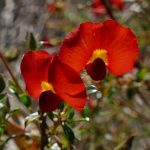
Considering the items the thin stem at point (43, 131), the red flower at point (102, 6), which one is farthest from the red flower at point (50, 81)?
the red flower at point (102, 6)

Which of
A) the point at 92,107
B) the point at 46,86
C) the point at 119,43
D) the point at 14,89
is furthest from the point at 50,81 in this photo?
the point at 92,107

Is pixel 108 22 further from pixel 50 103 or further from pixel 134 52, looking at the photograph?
pixel 50 103

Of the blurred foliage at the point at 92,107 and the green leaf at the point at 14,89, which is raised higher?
the green leaf at the point at 14,89

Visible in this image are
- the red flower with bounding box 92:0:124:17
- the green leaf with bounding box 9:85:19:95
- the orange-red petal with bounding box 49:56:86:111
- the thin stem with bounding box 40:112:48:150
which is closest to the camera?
the orange-red petal with bounding box 49:56:86:111

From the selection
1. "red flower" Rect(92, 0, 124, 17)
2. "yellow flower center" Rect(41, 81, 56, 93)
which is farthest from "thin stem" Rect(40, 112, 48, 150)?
"red flower" Rect(92, 0, 124, 17)

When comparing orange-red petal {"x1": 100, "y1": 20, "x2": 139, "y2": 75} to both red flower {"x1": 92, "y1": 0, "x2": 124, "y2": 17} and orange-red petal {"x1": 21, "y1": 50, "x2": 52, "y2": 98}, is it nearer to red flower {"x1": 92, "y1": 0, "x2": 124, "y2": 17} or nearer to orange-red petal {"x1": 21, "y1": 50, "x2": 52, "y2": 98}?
orange-red petal {"x1": 21, "y1": 50, "x2": 52, "y2": 98}

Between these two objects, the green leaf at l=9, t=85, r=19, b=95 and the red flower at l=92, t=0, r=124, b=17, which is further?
the red flower at l=92, t=0, r=124, b=17

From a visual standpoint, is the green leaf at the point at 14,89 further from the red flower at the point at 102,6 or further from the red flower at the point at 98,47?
the red flower at the point at 102,6
